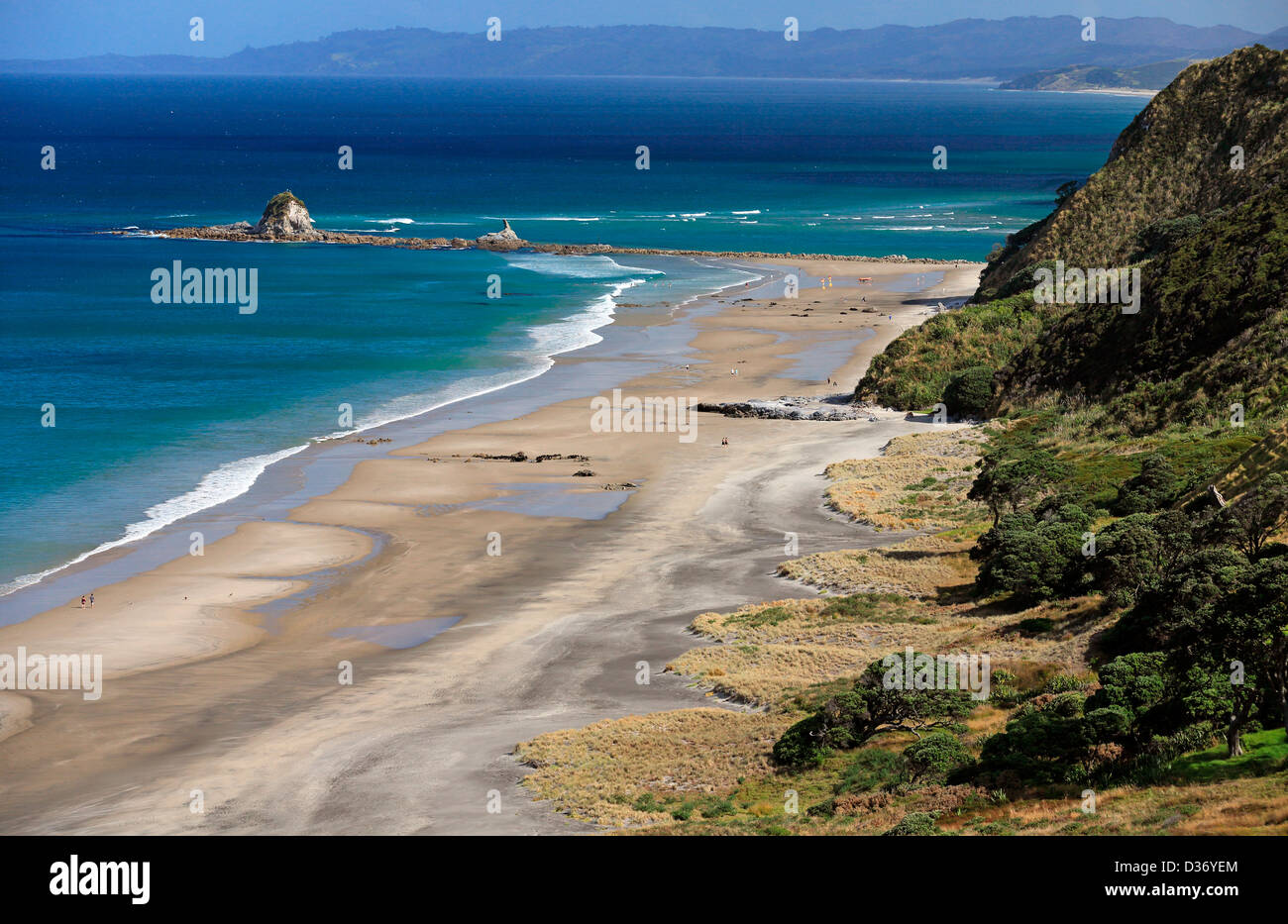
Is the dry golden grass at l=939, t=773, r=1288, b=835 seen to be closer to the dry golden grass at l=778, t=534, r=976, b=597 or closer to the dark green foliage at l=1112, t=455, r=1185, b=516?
the dry golden grass at l=778, t=534, r=976, b=597

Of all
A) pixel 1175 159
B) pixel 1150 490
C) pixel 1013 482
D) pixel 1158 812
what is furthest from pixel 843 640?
pixel 1175 159

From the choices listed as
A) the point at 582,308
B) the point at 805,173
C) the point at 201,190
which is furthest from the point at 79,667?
the point at 805,173

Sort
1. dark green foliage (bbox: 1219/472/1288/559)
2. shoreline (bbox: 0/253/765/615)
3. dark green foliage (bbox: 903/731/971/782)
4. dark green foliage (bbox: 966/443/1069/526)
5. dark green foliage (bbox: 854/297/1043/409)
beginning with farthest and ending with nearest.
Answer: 1. dark green foliage (bbox: 854/297/1043/409)
2. shoreline (bbox: 0/253/765/615)
3. dark green foliage (bbox: 966/443/1069/526)
4. dark green foliage (bbox: 1219/472/1288/559)
5. dark green foliage (bbox: 903/731/971/782)

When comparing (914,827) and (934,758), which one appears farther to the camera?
(934,758)

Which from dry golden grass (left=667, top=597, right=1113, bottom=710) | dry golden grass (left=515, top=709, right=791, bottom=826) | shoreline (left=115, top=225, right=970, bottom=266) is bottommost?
dry golden grass (left=515, top=709, right=791, bottom=826)

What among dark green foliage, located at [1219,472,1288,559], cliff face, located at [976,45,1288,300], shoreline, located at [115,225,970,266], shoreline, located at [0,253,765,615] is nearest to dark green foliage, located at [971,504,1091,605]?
dark green foliage, located at [1219,472,1288,559]

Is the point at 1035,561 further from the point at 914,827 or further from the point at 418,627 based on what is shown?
the point at 418,627
